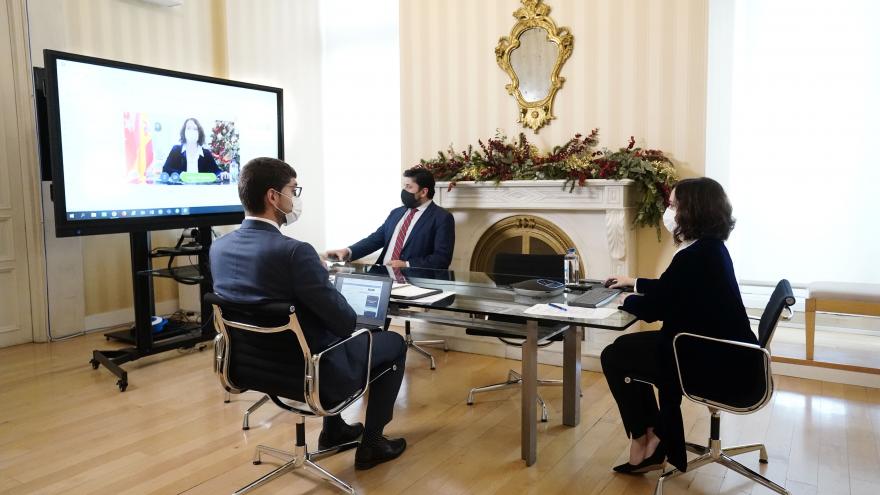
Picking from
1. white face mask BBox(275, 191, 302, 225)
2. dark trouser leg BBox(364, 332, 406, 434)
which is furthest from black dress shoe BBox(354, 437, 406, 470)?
white face mask BBox(275, 191, 302, 225)

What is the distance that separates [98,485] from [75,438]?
0.58 metres

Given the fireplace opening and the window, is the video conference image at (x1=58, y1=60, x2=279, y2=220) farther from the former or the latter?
the window

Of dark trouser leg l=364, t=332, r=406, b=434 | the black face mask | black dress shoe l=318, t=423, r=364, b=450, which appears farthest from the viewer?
the black face mask

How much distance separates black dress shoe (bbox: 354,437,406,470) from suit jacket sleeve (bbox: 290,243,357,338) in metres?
0.69

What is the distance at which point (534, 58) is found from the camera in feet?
14.8

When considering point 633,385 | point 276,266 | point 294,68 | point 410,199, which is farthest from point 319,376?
point 294,68

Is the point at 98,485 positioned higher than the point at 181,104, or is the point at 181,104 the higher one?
the point at 181,104

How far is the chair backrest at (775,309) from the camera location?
223 centimetres

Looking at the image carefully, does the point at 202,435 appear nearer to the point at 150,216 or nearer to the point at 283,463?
the point at 283,463

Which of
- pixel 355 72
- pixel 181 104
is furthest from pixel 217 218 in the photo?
pixel 355 72

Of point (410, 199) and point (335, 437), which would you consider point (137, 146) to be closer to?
point (410, 199)

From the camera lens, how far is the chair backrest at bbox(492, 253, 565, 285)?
11.9 feet

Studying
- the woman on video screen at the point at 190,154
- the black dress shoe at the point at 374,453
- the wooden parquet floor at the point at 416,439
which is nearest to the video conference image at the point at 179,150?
the woman on video screen at the point at 190,154

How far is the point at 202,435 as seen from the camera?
3.05 metres
